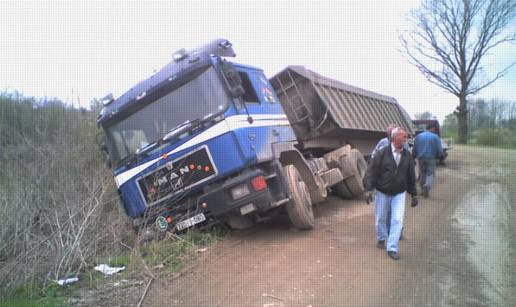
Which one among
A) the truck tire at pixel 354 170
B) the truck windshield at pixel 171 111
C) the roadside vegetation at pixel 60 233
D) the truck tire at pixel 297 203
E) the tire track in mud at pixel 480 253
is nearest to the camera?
the tire track in mud at pixel 480 253

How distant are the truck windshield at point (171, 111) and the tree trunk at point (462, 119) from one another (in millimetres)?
28917

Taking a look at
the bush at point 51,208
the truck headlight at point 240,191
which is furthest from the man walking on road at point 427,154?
the bush at point 51,208

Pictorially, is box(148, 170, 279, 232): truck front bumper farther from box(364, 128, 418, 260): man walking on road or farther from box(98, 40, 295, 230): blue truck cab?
box(364, 128, 418, 260): man walking on road

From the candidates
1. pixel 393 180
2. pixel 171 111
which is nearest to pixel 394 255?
pixel 393 180

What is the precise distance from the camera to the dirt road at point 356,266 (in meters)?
3.80

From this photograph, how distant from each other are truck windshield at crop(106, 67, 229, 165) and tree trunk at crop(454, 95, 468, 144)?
28917mm

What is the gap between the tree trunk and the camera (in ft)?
96.7

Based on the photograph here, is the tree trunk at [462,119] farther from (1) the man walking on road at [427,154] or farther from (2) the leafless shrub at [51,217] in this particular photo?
(2) the leafless shrub at [51,217]

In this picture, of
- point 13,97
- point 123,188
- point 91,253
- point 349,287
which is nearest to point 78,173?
point 123,188

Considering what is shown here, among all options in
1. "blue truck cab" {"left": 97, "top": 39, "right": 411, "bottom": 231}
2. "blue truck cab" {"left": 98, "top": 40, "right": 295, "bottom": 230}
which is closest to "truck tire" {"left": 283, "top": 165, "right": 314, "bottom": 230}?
"blue truck cab" {"left": 97, "top": 39, "right": 411, "bottom": 231}

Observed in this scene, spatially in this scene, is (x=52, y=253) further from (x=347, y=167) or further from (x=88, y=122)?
(x=347, y=167)

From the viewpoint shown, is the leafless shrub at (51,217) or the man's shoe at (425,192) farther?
the man's shoe at (425,192)

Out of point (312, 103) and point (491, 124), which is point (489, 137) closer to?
point (491, 124)

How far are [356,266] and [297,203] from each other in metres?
1.42
